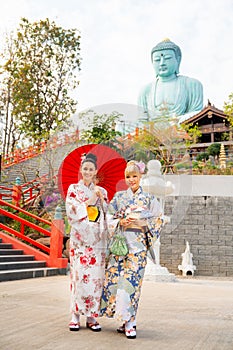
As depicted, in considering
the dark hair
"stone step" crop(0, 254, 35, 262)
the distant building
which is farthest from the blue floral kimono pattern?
the distant building

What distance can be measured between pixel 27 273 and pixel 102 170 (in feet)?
16.2

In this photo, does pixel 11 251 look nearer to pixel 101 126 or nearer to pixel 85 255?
pixel 101 126

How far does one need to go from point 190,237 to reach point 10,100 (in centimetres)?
1370

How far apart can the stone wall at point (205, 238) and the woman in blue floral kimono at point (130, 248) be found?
679 cm

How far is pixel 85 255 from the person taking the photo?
139 inches

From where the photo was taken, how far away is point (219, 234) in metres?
10.6

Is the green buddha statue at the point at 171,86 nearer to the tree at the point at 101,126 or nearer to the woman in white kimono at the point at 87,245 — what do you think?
→ the tree at the point at 101,126

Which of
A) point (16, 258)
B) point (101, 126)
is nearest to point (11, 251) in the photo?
point (16, 258)

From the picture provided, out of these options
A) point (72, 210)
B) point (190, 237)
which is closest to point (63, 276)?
point (190, 237)

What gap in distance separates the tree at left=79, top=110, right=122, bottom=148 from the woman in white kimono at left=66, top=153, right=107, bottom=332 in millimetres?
A: 583

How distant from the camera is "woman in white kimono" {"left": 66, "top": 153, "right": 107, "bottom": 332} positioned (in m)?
3.47

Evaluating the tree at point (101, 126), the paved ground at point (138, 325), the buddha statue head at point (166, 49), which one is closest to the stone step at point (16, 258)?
the paved ground at point (138, 325)

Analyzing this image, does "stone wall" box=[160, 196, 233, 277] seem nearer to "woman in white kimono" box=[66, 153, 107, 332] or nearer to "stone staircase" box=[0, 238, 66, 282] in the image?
"stone staircase" box=[0, 238, 66, 282]

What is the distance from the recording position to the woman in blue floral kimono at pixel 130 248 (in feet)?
11.1
